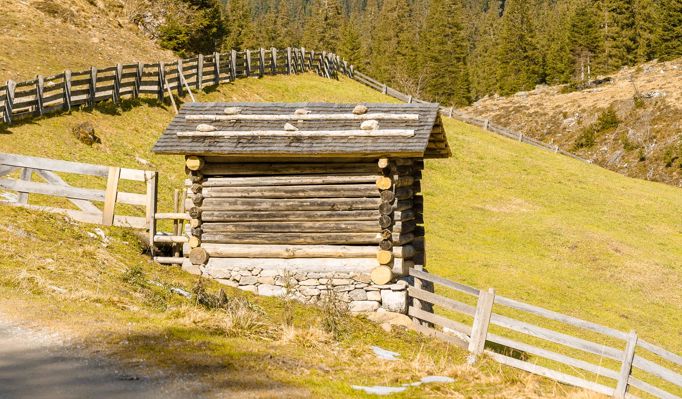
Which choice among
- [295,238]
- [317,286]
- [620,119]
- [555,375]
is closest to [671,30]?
[620,119]

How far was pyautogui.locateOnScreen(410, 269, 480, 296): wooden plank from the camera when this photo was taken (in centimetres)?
1457

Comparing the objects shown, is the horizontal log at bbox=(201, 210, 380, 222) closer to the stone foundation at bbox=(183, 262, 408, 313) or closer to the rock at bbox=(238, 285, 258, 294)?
the stone foundation at bbox=(183, 262, 408, 313)

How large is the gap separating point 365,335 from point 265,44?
9982cm

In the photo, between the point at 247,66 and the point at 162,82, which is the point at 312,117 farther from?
the point at 247,66

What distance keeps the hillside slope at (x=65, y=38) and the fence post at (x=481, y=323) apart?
86.1 feet

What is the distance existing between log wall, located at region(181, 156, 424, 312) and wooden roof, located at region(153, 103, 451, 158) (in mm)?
525

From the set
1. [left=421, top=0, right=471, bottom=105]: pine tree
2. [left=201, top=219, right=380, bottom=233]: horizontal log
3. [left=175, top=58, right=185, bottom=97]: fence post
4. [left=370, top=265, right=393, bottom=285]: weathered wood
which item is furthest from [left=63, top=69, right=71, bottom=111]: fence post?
[left=421, top=0, right=471, bottom=105]: pine tree

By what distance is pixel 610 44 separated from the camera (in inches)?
3615

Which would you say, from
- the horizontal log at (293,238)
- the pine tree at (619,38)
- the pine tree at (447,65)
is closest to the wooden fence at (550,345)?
the horizontal log at (293,238)

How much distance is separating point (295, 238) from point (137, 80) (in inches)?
775

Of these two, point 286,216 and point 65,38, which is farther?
point 65,38

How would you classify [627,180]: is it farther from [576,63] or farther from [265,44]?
[265,44]

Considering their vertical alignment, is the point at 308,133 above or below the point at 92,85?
above

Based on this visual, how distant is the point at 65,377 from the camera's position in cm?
818
